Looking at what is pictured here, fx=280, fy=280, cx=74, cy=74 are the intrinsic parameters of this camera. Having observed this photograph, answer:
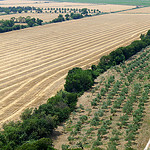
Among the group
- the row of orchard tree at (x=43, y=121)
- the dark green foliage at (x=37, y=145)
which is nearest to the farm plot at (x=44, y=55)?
the row of orchard tree at (x=43, y=121)

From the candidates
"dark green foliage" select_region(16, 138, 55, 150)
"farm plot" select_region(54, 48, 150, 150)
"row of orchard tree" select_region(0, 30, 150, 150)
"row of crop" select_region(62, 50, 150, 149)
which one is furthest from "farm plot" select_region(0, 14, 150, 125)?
"dark green foliage" select_region(16, 138, 55, 150)

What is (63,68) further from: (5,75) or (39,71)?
(5,75)

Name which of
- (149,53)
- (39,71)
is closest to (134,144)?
(39,71)

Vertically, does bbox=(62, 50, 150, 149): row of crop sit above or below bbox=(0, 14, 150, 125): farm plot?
above

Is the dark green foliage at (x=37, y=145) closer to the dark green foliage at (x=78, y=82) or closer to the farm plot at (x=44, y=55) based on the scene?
the farm plot at (x=44, y=55)

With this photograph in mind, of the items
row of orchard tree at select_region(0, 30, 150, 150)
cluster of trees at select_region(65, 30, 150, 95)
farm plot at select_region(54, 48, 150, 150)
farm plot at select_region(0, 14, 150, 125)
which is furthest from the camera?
farm plot at select_region(0, 14, 150, 125)

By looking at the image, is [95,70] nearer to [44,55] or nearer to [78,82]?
[78,82]

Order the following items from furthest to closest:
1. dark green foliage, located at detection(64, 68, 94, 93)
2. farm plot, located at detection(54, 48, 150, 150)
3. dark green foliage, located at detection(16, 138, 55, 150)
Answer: dark green foliage, located at detection(64, 68, 94, 93) < farm plot, located at detection(54, 48, 150, 150) < dark green foliage, located at detection(16, 138, 55, 150)

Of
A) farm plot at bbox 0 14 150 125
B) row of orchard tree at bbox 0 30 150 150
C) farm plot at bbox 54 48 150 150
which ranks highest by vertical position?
A: row of orchard tree at bbox 0 30 150 150

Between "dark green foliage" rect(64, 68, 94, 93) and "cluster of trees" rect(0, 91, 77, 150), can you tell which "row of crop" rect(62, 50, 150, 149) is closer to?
"dark green foliage" rect(64, 68, 94, 93)
